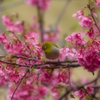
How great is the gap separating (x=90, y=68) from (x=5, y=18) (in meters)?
0.96

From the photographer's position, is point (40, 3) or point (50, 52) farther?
point (40, 3)

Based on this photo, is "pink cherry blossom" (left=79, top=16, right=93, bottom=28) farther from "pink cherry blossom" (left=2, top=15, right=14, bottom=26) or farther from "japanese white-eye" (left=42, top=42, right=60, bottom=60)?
"pink cherry blossom" (left=2, top=15, right=14, bottom=26)

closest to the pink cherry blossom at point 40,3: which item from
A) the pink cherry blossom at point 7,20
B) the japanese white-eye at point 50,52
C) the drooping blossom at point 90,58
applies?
the pink cherry blossom at point 7,20

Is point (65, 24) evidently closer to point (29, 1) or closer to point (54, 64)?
point (29, 1)

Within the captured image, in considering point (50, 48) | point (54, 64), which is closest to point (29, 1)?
point (50, 48)

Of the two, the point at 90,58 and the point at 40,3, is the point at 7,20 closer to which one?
the point at 40,3

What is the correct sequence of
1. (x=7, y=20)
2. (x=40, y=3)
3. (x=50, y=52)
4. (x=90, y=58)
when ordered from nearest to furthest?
(x=90, y=58) → (x=50, y=52) → (x=7, y=20) → (x=40, y=3)

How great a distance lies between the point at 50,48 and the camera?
0.87m

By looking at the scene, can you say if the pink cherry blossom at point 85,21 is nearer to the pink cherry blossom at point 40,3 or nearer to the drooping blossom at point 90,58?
the drooping blossom at point 90,58

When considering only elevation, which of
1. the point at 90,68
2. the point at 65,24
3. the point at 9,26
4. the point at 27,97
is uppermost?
the point at 65,24

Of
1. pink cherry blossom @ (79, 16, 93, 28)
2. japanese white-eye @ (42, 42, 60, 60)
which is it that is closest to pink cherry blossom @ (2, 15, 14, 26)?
japanese white-eye @ (42, 42, 60, 60)

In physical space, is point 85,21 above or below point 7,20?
below

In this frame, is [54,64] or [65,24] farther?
[65,24]

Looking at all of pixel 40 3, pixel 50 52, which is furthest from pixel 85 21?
pixel 40 3
